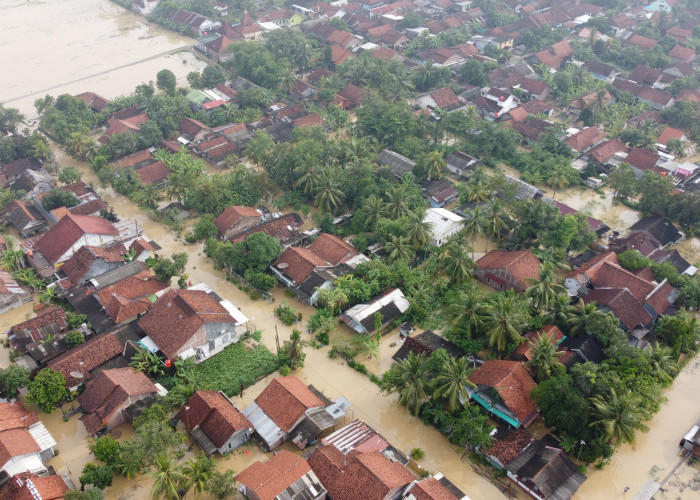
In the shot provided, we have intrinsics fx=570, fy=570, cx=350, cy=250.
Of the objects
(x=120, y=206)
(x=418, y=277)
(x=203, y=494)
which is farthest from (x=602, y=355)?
(x=120, y=206)

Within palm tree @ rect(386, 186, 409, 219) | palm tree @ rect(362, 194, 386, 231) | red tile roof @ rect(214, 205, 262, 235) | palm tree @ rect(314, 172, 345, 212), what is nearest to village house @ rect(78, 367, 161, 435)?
red tile roof @ rect(214, 205, 262, 235)

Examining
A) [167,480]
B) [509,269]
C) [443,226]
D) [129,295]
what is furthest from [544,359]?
[129,295]

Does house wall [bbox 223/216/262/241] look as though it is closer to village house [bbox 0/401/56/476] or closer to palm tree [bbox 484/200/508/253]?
palm tree [bbox 484/200/508/253]

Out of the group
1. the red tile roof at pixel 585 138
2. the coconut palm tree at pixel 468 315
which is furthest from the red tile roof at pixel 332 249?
the red tile roof at pixel 585 138

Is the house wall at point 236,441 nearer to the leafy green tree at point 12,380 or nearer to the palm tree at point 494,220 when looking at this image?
the leafy green tree at point 12,380

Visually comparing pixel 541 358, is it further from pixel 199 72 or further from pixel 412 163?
pixel 199 72

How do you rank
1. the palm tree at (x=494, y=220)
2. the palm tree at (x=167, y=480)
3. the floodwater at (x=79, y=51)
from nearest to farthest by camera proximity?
the palm tree at (x=167, y=480) → the palm tree at (x=494, y=220) → the floodwater at (x=79, y=51)
